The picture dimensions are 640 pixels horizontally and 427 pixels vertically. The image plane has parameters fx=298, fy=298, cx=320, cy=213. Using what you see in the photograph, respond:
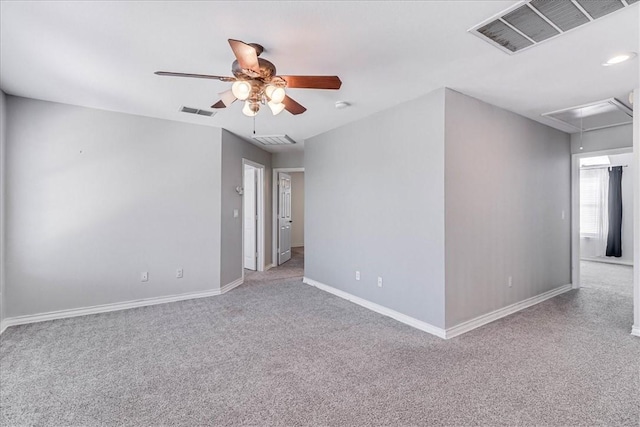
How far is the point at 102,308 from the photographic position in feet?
12.1

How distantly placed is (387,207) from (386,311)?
124 cm

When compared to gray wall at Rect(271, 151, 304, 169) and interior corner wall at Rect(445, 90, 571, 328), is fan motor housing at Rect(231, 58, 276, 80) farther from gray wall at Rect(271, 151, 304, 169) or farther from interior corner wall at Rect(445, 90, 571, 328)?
gray wall at Rect(271, 151, 304, 169)

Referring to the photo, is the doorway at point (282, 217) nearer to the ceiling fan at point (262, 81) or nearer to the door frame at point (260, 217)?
the door frame at point (260, 217)

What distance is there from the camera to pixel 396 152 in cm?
345

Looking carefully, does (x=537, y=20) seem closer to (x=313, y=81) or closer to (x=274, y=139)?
(x=313, y=81)

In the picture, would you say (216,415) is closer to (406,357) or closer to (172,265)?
(406,357)

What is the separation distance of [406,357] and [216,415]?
155 centimetres

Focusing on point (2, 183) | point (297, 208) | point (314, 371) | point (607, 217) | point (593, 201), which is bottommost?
point (314, 371)

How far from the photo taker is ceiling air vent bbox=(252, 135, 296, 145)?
5.04m

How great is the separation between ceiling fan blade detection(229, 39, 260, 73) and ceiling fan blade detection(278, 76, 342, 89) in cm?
23

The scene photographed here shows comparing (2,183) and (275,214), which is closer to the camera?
(2,183)

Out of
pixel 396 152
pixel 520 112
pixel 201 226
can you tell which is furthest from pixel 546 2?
pixel 201 226

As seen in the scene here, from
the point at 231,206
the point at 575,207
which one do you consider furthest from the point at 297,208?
the point at 575,207

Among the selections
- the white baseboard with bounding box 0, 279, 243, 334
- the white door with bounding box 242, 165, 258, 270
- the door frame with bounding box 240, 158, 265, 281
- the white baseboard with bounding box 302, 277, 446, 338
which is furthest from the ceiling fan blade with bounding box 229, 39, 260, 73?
the white door with bounding box 242, 165, 258, 270
